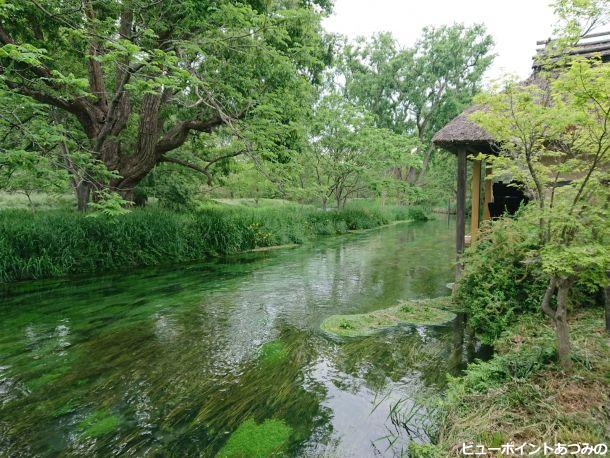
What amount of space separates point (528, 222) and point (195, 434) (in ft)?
11.0

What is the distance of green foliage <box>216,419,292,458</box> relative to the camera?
267 cm

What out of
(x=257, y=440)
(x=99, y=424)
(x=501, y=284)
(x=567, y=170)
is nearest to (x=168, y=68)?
(x=99, y=424)

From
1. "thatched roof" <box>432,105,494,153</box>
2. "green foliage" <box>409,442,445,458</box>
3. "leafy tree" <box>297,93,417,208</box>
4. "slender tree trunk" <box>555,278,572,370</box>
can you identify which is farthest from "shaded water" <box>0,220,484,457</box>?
"leafy tree" <box>297,93,417,208</box>

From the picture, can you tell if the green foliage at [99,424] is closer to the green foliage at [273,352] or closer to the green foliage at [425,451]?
the green foliage at [273,352]

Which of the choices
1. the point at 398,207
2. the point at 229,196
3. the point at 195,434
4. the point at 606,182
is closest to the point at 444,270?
the point at 606,182

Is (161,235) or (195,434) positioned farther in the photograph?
(161,235)

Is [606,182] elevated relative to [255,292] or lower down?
elevated

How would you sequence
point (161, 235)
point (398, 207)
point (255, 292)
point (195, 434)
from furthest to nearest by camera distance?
point (398, 207)
point (161, 235)
point (255, 292)
point (195, 434)

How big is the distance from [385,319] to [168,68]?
7229 millimetres

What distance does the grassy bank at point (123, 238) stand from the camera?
788 centimetres

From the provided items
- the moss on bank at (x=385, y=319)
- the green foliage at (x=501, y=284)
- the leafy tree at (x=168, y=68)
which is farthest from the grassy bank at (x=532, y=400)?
the leafy tree at (x=168, y=68)

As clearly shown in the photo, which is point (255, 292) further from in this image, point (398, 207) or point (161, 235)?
point (398, 207)

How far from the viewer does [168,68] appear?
A: 862 cm

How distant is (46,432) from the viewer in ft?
9.62
